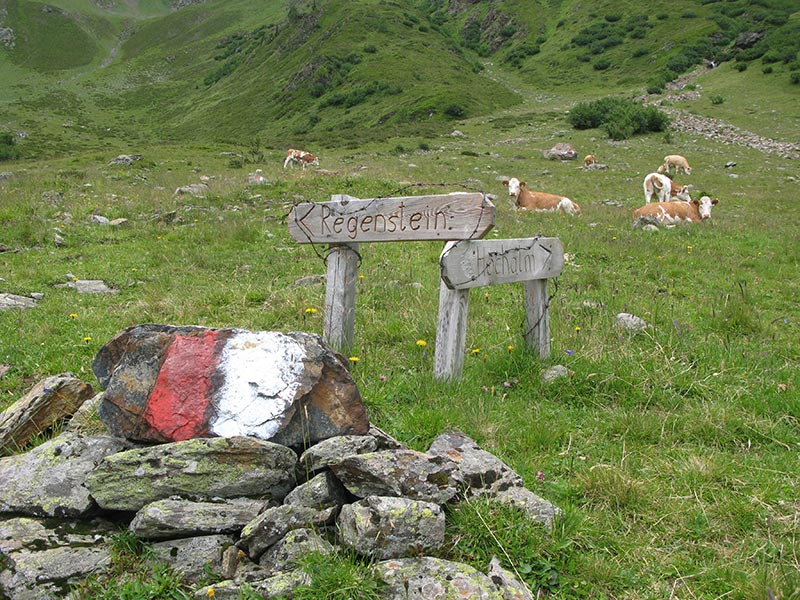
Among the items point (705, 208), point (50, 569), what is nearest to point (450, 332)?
point (50, 569)

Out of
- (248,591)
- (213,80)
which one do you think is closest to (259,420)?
(248,591)

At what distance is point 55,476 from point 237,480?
992 mm

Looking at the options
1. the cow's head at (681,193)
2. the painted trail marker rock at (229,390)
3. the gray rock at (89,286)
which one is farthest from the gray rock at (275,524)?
the cow's head at (681,193)

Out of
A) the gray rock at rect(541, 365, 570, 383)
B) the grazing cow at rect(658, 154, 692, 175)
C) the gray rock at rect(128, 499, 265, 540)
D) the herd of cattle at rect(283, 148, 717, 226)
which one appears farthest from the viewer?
the grazing cow at rect(658, 154, 692, 175)

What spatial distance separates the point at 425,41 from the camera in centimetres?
6975

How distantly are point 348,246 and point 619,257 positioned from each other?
22.9 ft

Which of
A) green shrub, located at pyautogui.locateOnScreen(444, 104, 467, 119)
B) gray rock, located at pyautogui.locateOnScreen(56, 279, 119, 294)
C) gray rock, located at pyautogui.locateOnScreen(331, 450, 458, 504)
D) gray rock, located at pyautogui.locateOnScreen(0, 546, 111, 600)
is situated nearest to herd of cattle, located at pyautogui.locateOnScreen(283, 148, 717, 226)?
gray rock, located at pyautogui.locateOnScreen(56, 279, 119, 294)

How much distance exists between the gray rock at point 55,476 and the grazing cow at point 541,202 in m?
14.3

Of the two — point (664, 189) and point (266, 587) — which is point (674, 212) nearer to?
point (664, 189)

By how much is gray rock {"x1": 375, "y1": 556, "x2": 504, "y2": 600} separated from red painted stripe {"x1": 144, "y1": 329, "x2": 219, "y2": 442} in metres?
1.35

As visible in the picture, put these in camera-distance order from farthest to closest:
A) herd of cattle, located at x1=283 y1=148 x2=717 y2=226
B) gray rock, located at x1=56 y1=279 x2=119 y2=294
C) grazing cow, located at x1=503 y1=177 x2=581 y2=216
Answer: grazing cow, located at x1=503 y1=177 x2=581 y2=216, herd of cattle, located at x1=283 y1=148 x2=717 y2=226, gray rock, located at x1=56 y1=279 x2=119 y2=294

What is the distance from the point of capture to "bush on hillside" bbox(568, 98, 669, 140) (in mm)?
32781

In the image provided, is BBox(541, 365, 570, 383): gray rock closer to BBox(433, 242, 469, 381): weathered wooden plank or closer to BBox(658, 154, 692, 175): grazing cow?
BBox(433, 242, 469, 381): weathered wooden plank

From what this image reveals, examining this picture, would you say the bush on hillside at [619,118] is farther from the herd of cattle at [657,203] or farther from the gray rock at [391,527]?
the gray rock at [391,527]
